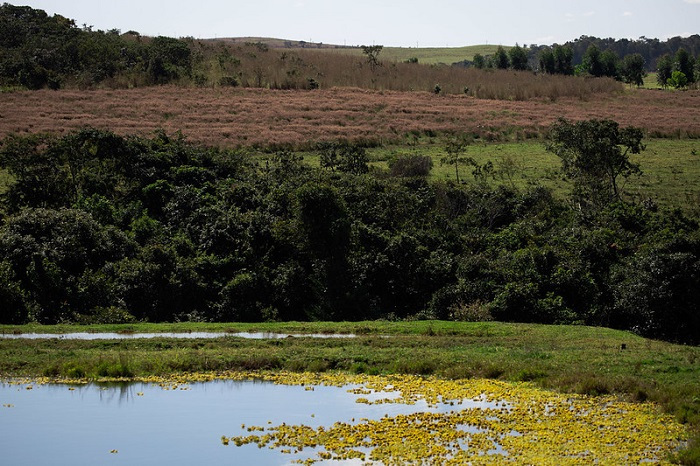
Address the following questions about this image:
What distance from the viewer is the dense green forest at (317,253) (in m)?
35.8

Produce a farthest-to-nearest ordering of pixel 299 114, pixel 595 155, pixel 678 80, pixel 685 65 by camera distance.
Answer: pixel 685 65 < pixel 678 80 < pixel 299 114 < pixel 595 155

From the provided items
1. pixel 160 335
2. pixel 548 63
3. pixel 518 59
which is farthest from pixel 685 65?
pixel 160 335

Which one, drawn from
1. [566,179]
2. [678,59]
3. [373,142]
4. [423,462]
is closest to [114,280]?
[423,462]

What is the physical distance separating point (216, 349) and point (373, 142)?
45644 millimetres

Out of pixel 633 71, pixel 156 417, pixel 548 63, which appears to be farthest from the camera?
pixel 548 63

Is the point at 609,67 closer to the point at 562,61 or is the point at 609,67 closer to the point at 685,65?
the point at 562,61

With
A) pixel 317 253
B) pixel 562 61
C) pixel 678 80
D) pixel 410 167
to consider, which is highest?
pixel 562 61

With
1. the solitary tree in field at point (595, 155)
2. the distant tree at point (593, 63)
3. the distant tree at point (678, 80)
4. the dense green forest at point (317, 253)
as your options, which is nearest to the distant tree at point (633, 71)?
the distant tree at point (593, 63)

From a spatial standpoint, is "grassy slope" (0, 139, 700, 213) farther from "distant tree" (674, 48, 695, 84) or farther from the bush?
"distant tree" (674, 48, 695, 84)

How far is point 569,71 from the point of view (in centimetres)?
14588

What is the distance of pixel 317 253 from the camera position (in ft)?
127

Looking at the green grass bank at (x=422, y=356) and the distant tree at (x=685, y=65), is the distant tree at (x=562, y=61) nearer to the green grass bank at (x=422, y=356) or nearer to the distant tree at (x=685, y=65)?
the distant tree at (x=685, y=65)

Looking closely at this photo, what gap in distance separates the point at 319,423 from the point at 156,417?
421 cm

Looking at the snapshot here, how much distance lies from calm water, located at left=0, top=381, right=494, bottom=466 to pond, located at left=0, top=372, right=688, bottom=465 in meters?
0.03
